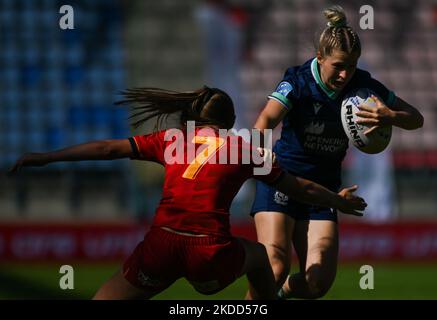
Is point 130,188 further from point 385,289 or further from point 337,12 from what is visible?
point 337,12

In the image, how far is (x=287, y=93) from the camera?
571 cm

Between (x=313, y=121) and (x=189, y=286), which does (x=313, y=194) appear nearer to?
(x=313, y=121)

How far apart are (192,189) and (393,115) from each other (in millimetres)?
1658

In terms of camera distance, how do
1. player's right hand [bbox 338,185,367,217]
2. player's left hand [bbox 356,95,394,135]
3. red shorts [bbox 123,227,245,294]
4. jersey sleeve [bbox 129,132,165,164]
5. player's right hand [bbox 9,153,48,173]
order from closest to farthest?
red shorts [bbox 123,227,245,294] < player's right hand [bbox 9,153,48,173] < jersey sleeve [bbox 129,132,165,164] < player's right hand [bbox 338,185,367,217] < player's left hand [bbox 356,95,394,135]

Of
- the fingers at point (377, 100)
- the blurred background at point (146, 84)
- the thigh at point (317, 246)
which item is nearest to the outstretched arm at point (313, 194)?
the fingers at point (377, 100)

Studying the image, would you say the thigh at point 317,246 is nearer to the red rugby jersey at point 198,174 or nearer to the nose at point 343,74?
the nose at point 343,74

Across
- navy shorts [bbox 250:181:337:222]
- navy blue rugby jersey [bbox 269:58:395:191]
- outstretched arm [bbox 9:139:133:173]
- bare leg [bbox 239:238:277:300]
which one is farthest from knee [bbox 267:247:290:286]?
outstretched arm [bbox 9:139:133:173]

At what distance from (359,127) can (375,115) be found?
0.19 metres

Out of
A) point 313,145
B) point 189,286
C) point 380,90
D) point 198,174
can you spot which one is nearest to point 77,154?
point 198,174

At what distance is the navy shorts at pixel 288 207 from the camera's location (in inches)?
Result: 235

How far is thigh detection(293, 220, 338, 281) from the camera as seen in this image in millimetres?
5852

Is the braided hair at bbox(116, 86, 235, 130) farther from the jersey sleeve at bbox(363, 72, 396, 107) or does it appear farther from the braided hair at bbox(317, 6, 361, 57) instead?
the jersey sleeve at bbox(363, 72, 396, 107)

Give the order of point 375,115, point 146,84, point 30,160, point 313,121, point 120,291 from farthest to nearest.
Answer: point 146,84 → point 313,121 → point 375,115 → point 30,160 → point 120,291

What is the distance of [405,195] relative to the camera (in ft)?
49.4
